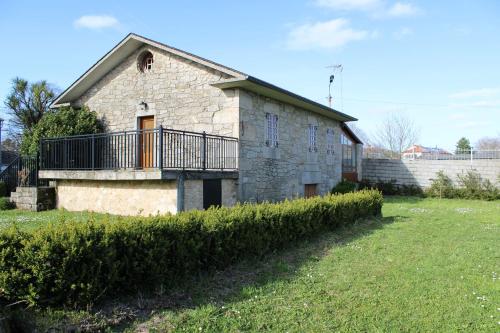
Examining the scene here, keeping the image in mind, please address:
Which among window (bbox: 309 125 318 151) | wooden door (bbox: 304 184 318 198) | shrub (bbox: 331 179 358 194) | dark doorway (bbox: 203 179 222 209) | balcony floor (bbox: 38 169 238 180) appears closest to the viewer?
balcony floor (bbox: 38 169 238 180)

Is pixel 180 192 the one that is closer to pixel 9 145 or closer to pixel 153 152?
pixel 153 152

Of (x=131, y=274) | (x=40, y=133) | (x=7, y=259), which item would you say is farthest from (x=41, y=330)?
(x=40, y=133)

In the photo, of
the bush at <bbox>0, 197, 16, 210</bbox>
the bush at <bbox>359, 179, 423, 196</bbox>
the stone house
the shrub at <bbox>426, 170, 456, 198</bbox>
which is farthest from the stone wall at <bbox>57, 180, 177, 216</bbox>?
the shrub at <bbox>426, 170, 456, 198</bbox>

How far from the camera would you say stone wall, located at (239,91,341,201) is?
12.2m

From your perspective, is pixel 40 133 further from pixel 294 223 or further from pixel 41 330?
pixel 41 330

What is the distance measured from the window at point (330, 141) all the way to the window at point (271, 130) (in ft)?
16.9

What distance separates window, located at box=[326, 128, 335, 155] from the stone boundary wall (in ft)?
17.4

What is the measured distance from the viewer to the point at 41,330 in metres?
3.69

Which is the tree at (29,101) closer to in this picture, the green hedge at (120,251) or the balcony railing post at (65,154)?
the balcony railing post at (65,154)

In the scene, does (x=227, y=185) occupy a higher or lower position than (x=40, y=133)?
lower

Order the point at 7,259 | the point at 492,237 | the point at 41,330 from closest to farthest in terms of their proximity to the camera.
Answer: the point at 41,330 → the point at 7,259 → the point at 492,237

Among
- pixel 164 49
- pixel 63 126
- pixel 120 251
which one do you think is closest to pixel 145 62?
pixel 164 49

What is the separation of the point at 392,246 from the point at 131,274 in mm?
5192

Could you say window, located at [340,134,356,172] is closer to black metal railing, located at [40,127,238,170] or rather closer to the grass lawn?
black metal railing, located at [40,127,238,170]
